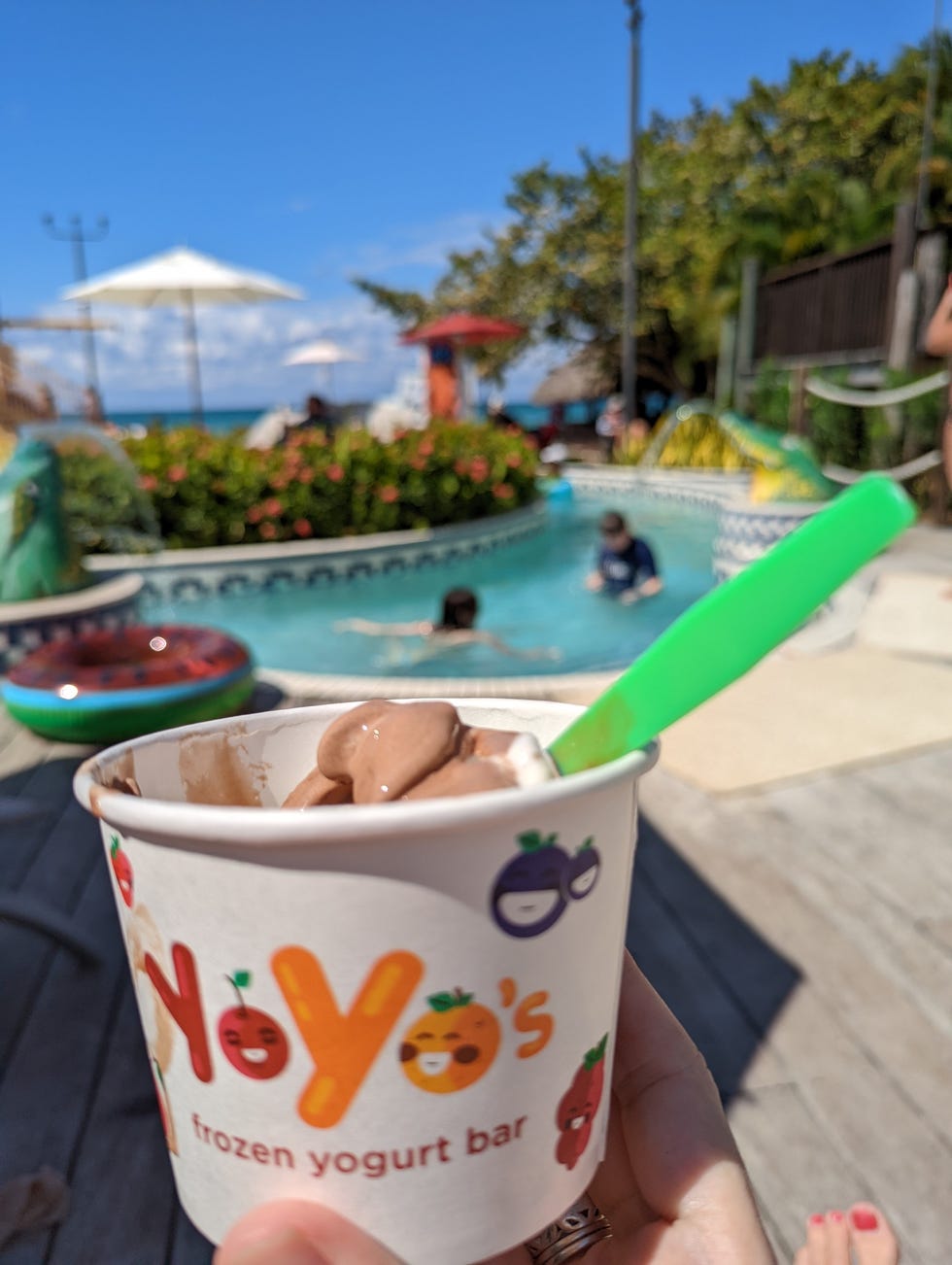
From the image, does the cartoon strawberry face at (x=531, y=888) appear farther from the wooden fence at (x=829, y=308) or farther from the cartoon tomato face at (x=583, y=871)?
the wooden fence at (x=829, y=308)

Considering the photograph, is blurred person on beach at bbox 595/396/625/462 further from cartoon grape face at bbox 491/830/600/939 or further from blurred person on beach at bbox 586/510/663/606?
cartoon grape face at bbox 491/830/600/939

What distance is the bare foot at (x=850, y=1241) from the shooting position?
1.27 m

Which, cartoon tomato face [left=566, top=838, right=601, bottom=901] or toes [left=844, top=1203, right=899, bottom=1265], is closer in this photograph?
cartoon tomato face [left=566, top=838, right=601, bottom=901]

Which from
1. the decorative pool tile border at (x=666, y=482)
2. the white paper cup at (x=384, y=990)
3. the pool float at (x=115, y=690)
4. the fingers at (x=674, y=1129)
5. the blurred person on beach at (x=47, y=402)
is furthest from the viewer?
the decorative pool tile border at (x=666, y=482)

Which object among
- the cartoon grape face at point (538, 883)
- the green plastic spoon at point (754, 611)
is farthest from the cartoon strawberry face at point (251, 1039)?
the green plastic spoon at point (754, 611)

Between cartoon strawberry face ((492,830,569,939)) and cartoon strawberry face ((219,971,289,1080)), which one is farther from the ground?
cartoon strawberry face ((492,830,569,939))

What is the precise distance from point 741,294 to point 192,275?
37.1ft

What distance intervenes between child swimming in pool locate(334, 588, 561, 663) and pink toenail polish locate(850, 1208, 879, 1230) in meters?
6.14

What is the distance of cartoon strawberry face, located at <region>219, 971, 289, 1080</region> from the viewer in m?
0.71

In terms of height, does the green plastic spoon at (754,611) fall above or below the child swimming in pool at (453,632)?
above

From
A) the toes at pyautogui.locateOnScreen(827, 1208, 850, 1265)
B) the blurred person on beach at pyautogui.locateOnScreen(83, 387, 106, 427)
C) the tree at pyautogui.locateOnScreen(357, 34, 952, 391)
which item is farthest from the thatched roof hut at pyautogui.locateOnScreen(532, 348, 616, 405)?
the toes at pyautogui.locateOnScreen(827, 1208, 850, 1265)

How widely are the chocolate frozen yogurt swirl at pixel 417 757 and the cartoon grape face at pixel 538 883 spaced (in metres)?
0.08

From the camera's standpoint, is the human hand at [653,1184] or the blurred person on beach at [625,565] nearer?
the human hand at [653,1184]

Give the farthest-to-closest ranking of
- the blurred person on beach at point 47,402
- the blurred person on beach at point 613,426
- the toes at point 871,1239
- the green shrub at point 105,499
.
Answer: the blurred person on beach at point 613,426
the blurred person on beach at point 47,402
the green shrub at point 105,499
the toes at point 871,1239
